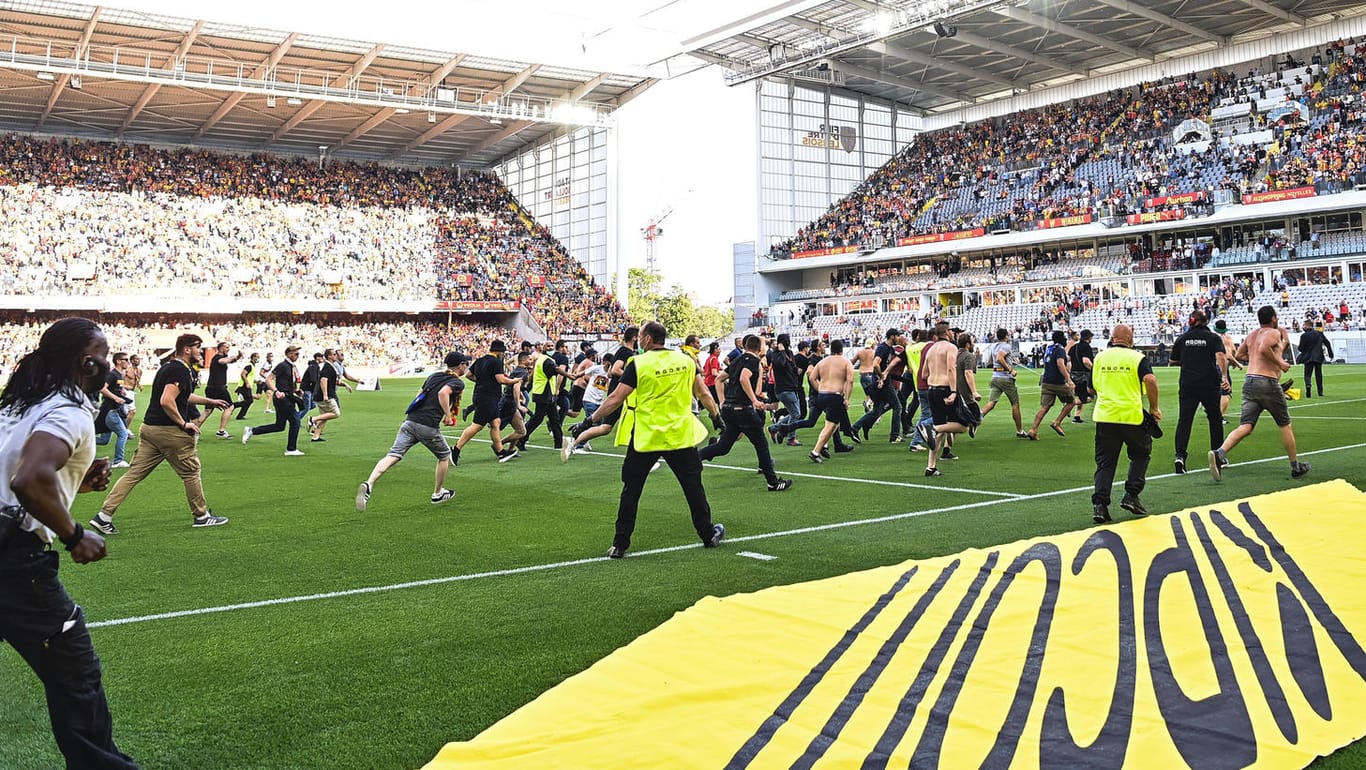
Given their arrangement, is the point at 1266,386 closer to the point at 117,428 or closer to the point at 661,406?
the point at 661,406

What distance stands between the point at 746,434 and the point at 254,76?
45.7 meters

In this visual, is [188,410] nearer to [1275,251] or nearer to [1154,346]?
[1154,346]

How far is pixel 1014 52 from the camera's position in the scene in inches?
2163

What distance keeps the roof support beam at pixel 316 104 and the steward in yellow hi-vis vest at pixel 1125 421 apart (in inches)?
1702

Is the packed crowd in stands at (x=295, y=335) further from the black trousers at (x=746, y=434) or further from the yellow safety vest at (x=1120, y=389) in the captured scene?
the yellow safety vest at (x=1120, y=389)

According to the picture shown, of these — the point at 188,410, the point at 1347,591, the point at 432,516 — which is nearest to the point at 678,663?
the point at 1347,591

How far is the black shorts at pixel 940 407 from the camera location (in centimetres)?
1344

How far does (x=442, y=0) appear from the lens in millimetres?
46031

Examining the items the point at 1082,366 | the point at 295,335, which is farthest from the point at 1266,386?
the point at 295,335

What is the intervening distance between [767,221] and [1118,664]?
6645cm

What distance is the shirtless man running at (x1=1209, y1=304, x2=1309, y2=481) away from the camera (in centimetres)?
1097

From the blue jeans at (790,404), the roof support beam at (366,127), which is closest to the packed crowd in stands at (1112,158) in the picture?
the roof support beam at (366,127)

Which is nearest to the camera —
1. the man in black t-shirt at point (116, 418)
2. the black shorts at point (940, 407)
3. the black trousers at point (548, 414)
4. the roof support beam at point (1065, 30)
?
the black shorts at point (940, 407)

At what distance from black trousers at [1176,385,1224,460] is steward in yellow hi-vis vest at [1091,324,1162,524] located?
8.89 ft
